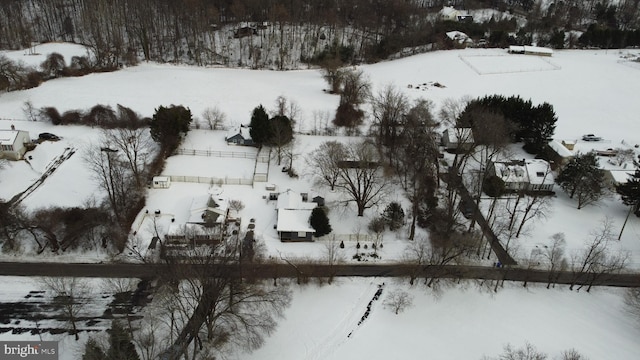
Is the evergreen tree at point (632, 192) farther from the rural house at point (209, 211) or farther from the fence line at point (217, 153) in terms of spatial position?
the rural house at point (209, 211)

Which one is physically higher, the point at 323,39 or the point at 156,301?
→ the point at 323,39

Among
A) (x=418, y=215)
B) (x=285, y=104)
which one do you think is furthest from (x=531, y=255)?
(x=285, y=104)

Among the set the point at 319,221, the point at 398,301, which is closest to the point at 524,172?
the point at 398,301

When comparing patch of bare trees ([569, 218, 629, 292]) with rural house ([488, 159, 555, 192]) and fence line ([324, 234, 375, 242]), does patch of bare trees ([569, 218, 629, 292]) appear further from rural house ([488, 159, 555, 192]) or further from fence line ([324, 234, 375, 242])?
fence line ([324, 234, 375, 242])

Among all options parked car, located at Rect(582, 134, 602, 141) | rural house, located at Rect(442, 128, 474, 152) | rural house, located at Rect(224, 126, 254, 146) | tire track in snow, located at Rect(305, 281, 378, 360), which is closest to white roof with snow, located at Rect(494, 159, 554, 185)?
rural house, located at Rect(442, 128, 474, 152)

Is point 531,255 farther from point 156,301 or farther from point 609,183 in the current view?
point 156,301

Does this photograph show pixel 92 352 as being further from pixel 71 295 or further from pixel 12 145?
pixel 12 145
